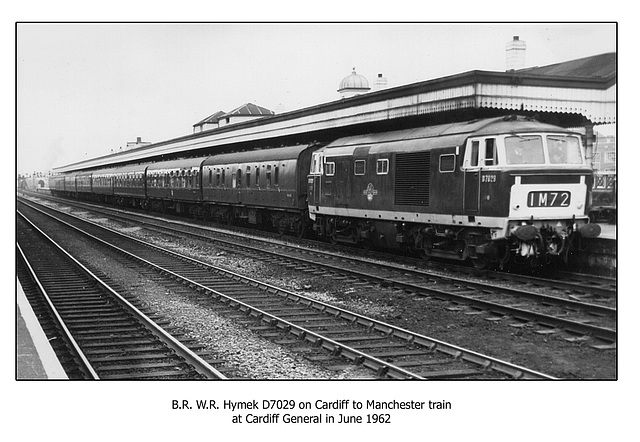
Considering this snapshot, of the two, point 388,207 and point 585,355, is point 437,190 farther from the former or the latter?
point 585,355

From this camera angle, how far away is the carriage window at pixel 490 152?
43.8 ft

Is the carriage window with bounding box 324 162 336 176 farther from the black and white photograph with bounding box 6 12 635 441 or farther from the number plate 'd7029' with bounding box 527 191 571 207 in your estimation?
the number plate 'd7029' with bounding box 527 191 571 207

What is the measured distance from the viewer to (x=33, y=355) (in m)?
8.27

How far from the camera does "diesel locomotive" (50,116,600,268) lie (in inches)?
519

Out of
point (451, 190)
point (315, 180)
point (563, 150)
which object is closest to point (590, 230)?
point (563, 150)

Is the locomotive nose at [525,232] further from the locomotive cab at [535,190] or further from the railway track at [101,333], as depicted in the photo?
the railway track at [101,333]

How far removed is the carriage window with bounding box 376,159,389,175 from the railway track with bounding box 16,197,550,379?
4810 millimetres

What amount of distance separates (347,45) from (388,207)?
642 cm

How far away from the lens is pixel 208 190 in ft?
105

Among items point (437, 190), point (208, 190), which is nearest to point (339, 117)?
point (437, 190)

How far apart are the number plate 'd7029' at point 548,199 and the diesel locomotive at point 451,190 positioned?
0.02m

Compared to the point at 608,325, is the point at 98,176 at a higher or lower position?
higher

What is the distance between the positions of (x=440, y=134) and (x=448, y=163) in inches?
35.6

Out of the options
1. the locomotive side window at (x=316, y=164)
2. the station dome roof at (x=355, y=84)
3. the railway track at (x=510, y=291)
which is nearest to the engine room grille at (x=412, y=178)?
the railway track at (x=510, y=291)
